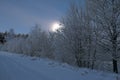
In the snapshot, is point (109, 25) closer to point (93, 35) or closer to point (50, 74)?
point (93, 35)

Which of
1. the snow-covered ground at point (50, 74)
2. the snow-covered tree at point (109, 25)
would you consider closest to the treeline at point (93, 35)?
the snow-covered tree at point (109, 25)

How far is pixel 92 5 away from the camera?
15250 millimetres

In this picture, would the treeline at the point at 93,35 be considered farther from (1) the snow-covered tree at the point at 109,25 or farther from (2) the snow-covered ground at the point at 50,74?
(2) the snow-covered ground at the point at 50,74

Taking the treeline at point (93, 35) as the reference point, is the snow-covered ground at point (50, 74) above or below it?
below

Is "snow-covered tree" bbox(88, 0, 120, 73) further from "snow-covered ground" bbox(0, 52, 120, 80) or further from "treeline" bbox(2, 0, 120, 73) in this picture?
"snow-covered ground" bbox(0, 52, 120, 80)

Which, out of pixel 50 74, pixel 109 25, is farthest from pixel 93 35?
pixel 50 74

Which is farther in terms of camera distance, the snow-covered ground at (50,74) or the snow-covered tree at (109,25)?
the snow-covered tree at (109,25)

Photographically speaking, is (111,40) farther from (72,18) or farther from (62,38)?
(62,38)

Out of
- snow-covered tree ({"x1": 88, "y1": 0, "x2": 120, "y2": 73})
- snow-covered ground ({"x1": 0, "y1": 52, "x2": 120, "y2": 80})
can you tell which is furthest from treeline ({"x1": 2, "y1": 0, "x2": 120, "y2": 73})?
snow-covered ground ({"x1": 0, "y1": 52, "x2": 120, "y2": 80})

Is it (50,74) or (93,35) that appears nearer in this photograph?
(50,74)

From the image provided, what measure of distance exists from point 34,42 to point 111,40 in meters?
28.8

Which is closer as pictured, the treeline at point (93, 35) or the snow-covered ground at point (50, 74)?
the snow-covered ground at point (50, 74)

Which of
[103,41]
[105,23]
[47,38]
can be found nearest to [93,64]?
[103,41]

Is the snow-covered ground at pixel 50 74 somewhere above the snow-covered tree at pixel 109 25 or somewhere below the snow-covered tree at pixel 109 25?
below
